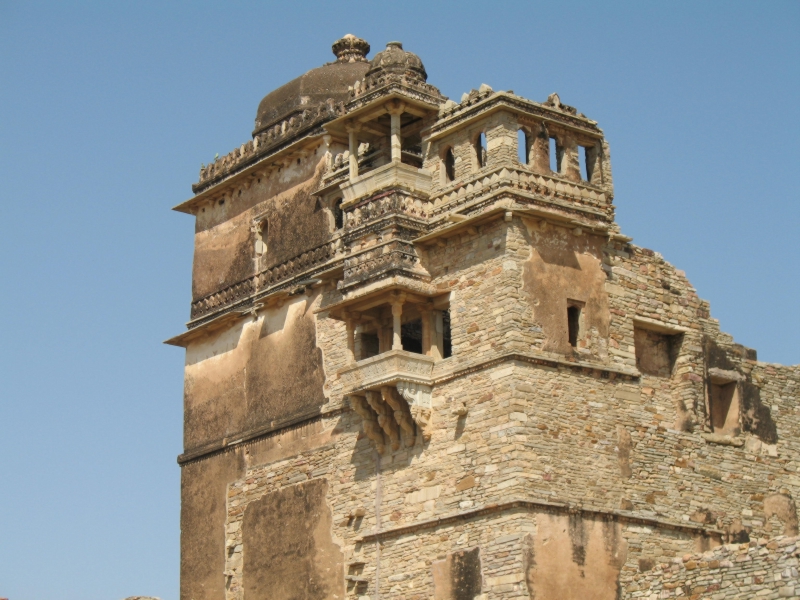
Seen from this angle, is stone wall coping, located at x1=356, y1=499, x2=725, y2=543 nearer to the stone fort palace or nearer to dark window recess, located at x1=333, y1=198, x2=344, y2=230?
the stone fort palace

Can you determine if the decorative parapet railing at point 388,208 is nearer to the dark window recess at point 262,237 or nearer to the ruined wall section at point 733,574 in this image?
the dark window recess at point 262,237

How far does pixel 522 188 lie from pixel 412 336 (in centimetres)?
348

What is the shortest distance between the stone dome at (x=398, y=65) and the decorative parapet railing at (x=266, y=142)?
148 centimetres

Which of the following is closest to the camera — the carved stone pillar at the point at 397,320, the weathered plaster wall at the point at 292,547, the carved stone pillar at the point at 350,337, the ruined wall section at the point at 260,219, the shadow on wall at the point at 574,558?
the shadow on wall at the point at 574,558

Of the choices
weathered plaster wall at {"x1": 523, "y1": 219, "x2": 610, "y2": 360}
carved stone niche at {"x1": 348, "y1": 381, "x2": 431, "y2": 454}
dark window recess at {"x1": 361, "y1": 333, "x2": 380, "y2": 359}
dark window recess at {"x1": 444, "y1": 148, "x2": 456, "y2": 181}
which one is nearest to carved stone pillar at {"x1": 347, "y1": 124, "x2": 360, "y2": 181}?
dark window recess at {"x1": 444, "y1": 148, "x2": 456, "y2": 181}

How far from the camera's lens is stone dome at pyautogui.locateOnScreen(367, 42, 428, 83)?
77.4 feet

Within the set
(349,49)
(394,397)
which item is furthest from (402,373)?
(349,49)

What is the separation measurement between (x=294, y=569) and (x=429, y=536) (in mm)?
3288

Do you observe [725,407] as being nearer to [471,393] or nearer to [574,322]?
[574,322]

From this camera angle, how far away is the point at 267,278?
1035 inches

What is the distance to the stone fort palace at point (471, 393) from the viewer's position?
68.7 ft

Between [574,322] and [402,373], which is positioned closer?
[402,373]

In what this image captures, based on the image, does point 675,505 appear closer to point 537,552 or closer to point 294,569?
point 537,552

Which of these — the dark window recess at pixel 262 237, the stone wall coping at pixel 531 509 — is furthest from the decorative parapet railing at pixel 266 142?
the stone wall coping at pixel 531 509
